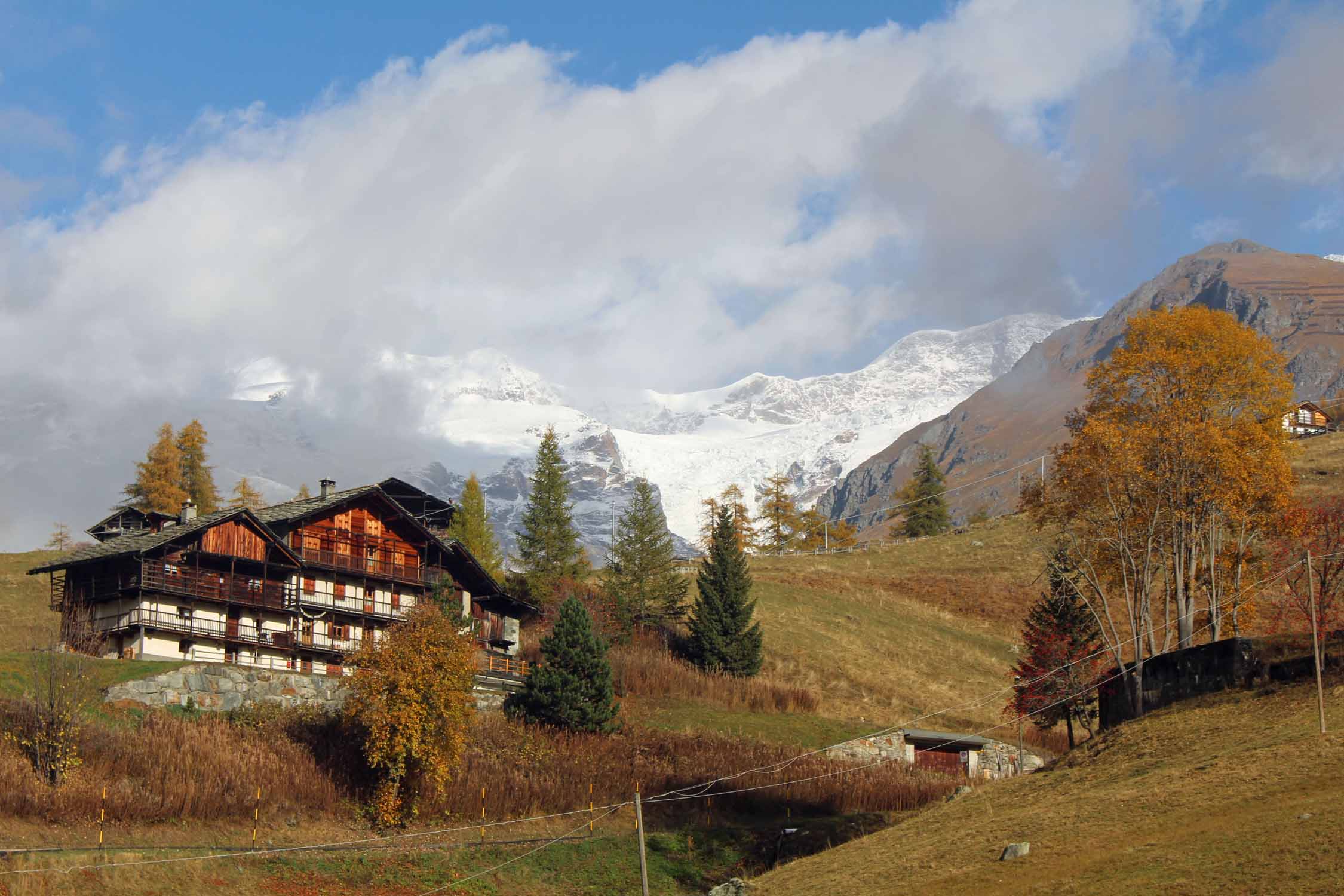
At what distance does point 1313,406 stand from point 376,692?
444ft

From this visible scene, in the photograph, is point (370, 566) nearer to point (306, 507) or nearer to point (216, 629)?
point (306, 507)

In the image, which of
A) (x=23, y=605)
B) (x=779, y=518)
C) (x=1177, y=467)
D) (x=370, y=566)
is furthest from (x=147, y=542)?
(x=779, y=518)

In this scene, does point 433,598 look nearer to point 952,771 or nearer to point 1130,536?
point 952,771

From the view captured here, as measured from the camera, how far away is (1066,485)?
4891 cm

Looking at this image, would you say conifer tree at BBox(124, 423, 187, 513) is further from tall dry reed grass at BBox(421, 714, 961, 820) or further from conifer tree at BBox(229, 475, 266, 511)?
tall dry reed grass at BBox(421, 714, 961, 820)

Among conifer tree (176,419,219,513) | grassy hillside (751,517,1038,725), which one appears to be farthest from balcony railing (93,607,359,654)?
conifer tree (176,419,219,513)

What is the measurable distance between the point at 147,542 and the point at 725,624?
96.6ft

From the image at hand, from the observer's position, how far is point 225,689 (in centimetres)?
5497

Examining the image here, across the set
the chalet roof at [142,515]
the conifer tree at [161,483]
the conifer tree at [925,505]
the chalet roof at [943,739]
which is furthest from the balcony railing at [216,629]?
the conifer tree at [925,505]

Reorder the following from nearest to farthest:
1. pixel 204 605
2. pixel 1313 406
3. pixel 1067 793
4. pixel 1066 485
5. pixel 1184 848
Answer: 1. pixel 1184 848
2. pixel 1067 793
3. pixel 1066 485
4. pixel 204 605
5. pixel 1313 406

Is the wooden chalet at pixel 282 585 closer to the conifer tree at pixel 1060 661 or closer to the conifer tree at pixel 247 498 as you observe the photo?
the conifer tree at pixel 1060 661

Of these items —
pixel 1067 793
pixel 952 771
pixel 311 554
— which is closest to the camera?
pixel 1067 793

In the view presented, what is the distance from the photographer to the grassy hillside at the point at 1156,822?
26188 millimetres

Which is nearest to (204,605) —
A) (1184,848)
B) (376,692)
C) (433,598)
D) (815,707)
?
(433,598)
